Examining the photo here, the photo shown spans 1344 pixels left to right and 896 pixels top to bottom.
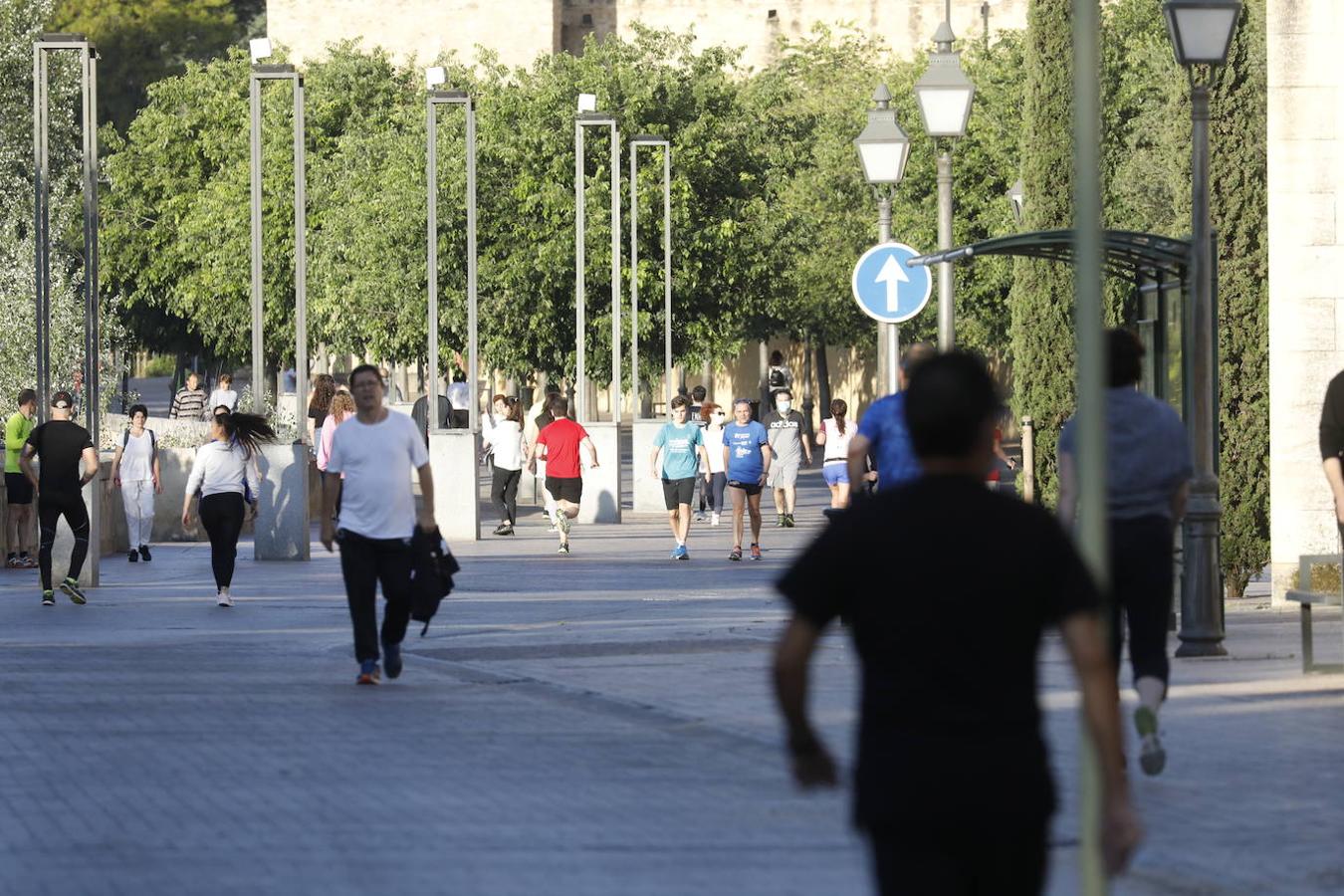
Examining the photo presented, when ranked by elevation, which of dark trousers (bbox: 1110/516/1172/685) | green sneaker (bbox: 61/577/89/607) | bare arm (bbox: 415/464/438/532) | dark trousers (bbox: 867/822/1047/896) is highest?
bare arm (bbox: 415/464/438/532)

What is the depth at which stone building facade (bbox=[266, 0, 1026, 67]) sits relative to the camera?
310 feet

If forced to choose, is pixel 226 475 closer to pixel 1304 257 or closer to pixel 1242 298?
pixel 1242 298

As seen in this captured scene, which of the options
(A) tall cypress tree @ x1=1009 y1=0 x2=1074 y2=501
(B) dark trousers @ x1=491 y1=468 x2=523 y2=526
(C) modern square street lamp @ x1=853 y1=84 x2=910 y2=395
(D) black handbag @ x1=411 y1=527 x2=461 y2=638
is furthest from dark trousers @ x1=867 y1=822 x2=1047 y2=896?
(A) tall cypress tree @ x1=1009 y1=0 x2=1074 y2=501

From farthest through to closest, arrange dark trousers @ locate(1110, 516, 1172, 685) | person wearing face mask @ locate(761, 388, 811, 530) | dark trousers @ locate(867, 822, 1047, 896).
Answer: person wearing face mask @ locate(761, 388, 811, 530) → dark trousers @ locate(1110, 516, 1172, 685) → dark trousers @ locate(867, 822, 1047, 896)

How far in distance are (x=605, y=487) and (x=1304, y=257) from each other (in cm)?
1641

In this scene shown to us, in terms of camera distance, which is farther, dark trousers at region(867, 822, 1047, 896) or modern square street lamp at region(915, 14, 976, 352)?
modern square street lamp at region(915, 14, 976, 352)

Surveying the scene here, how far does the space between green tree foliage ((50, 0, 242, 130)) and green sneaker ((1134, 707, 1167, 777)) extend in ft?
248

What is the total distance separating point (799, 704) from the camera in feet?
15.9

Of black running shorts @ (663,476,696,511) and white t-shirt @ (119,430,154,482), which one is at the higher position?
white t-shirt @ (119,430,154,482)

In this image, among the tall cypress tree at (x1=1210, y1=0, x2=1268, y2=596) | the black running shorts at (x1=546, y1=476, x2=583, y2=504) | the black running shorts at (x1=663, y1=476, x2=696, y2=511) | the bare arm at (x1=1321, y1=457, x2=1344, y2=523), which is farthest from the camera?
the black running shorts at (x1=546, y1=476, x2=583, y2=504)

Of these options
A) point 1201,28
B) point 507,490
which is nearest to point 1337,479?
point 1201,28

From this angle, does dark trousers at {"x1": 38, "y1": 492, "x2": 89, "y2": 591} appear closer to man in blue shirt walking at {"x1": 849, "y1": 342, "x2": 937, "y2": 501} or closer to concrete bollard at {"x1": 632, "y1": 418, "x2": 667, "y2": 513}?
man in blue shirt walking at {"x1": 849, "y1": 342, "x2": 937, "y2": 501}

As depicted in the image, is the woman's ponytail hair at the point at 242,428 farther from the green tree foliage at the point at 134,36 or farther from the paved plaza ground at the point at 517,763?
the green tree foliage at the point at 134,36

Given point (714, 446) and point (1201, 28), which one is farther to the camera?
point (714, 446)
